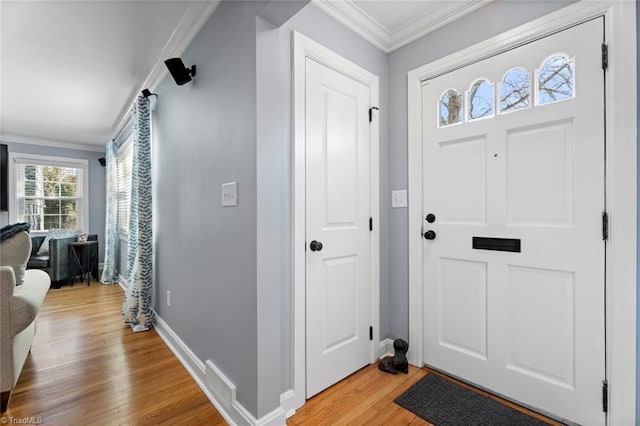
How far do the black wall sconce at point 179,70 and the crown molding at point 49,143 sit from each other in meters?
4.88

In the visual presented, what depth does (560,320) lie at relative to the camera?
1492mm

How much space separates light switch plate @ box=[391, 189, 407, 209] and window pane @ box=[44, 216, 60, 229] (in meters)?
6.16

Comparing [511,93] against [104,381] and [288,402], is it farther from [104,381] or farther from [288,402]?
[104,381]

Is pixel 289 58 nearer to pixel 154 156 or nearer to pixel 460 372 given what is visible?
pixel 154 156

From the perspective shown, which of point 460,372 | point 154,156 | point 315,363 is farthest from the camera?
point 154,156

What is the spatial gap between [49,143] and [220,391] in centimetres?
592

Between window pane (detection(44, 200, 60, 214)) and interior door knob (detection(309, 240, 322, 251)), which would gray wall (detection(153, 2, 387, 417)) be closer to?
interior door knob (detection(309, 240, 322, 251))

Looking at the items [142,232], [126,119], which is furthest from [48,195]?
[142,232]

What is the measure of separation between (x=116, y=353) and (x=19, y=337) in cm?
69

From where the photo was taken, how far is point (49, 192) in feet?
16.8

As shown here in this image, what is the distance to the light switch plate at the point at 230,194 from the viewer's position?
4.88 feet

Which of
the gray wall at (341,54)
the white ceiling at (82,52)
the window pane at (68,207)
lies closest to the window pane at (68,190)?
the window pane at (68,207)

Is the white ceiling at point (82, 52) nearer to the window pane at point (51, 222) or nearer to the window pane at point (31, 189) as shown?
the window pane at point (31, 189)

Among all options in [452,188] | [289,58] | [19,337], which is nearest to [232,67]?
[289,58]
